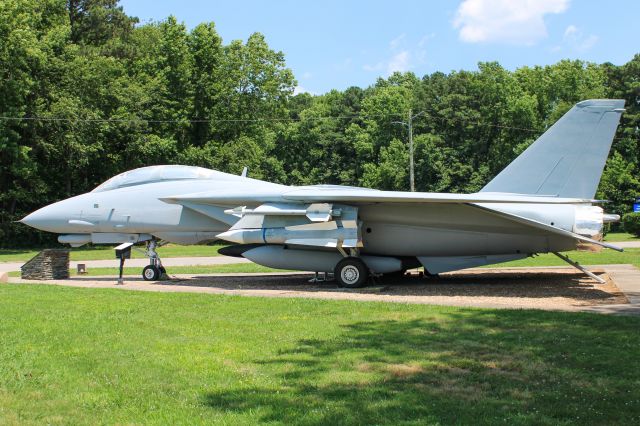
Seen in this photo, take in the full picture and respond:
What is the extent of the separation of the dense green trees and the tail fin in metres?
29.6

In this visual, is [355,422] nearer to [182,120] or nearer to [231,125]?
[182,120]

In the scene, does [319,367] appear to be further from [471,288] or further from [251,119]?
[251,119]

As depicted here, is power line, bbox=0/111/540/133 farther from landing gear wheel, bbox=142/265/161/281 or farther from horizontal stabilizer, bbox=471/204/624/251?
horizontal stabilizer, bbox=471/204/624/251

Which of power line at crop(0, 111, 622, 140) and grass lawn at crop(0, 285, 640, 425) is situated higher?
power line at crop(0, 111, 622, 140)

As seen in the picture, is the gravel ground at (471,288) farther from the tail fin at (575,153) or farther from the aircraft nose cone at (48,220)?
the aircraft nose cone at (48,220)

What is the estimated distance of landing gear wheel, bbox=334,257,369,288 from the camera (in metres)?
14.5

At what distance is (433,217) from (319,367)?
8.44m

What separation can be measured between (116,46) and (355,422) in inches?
1884

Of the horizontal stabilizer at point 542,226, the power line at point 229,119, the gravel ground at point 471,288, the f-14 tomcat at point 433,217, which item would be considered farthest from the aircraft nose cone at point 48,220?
the power line at point 229,119

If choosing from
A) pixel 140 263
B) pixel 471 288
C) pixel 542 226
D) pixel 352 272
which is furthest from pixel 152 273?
pixel 542 226

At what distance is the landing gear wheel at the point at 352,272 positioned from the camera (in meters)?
14.5

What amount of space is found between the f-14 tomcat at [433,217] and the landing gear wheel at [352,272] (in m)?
0.02

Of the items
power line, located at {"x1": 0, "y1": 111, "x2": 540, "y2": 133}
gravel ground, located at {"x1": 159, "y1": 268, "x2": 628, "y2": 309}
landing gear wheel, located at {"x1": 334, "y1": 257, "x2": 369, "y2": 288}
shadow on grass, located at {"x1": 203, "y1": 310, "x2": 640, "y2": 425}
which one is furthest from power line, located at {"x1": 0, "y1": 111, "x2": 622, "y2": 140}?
shadow on grass, located at {"x1": 203, "y1": 310, "x2": 640, "y2": 425}

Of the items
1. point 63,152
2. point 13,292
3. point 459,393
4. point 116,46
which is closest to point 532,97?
point 116,46
